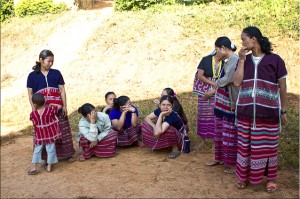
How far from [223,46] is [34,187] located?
295 cm

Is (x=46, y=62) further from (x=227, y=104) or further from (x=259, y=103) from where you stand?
(x=259, y=103)

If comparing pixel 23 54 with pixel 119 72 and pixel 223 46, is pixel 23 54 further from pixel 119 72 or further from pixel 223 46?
pixel 223 46

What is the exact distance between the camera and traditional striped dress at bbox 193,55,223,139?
5020 mm

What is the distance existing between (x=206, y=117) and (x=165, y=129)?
0.62 m

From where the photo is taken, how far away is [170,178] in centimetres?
471

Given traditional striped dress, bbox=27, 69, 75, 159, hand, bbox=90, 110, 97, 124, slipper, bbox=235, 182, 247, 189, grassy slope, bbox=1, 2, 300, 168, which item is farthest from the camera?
grassy slope, bbox=1, 2, 300, 168

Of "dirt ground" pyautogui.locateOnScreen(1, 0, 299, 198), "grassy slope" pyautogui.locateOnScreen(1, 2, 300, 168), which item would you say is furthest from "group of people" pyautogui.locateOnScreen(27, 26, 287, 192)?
"grassy slope" pyautogui.locateOnScreen(1, 2, 300, 168)

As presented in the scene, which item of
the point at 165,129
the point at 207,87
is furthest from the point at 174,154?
the point at 207,87

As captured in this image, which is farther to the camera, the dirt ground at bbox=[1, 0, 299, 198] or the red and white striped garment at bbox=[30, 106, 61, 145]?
the red and white striped garment at bbox=[30, 106, 61, 145]

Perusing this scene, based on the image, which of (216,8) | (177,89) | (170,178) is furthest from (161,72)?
(170,178)

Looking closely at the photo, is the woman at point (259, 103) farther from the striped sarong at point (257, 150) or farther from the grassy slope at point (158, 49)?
the grassy slope at point (158, 49)

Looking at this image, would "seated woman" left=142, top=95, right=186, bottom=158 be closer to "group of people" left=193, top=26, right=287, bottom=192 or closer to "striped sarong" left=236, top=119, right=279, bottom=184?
"group of people" left=193, top=26, right=287, bottom=192

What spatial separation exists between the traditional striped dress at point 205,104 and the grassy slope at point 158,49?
1908 mm

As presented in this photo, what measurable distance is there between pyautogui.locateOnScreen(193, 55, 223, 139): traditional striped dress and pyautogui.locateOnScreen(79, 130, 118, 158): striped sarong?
4.33ft
